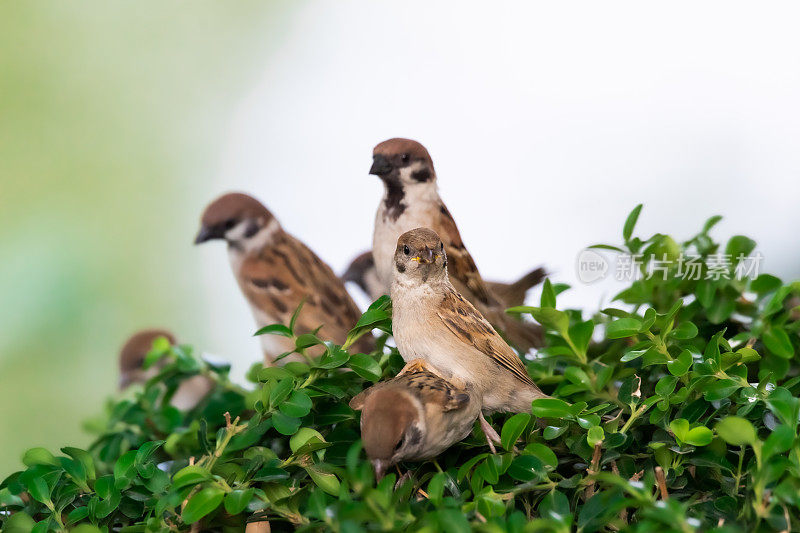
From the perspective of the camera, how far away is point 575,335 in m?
0.89

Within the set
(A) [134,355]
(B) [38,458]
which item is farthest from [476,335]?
(A) [134,355]

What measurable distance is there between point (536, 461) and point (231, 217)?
701 millimetres

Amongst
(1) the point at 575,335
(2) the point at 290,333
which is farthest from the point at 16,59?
(1) the point at 575,335

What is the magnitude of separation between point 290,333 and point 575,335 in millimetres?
322

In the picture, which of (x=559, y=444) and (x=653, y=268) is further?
(x=653, y=268)

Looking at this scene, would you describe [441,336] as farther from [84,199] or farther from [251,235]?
[84,199]

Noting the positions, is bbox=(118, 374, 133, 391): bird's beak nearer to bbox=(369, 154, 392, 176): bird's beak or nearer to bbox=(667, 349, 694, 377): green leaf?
bbox=(369, 154, 392, 176): bird's beak

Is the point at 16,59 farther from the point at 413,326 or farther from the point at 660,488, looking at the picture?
the point at 660,488

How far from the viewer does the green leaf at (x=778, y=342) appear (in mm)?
895

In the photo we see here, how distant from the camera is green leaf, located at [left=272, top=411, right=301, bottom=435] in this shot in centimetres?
80

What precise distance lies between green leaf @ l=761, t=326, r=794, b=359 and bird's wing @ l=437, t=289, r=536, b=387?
0.29 m

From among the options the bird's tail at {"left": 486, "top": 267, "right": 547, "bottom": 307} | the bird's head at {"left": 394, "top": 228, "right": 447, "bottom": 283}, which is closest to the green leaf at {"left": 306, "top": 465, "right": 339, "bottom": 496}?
the bird's head at {"left": 394, "top": 228, "right": 447, "bottom": 283}

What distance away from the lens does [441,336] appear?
0.83 meters

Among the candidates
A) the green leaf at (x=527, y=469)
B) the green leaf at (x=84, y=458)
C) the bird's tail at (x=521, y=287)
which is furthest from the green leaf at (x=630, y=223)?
the green leaf at (x=84, y=458)
